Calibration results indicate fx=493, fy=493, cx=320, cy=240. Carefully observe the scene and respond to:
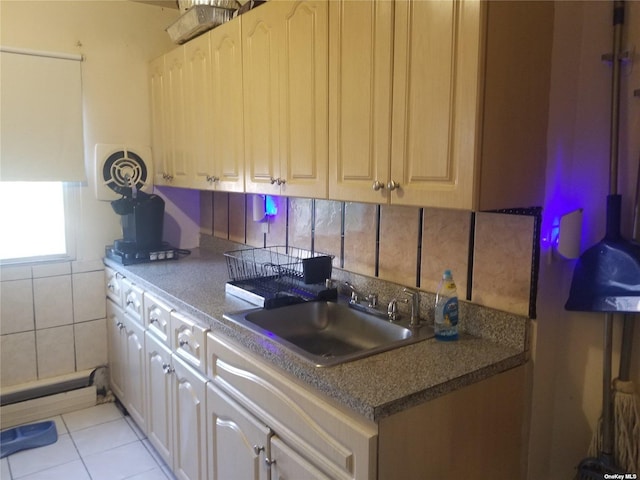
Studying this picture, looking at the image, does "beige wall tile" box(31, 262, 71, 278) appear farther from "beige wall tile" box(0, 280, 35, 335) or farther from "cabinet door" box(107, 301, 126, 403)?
"cabinet door" box(107, 301, 126, 403)

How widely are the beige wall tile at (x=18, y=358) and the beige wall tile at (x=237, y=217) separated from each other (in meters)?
1.24

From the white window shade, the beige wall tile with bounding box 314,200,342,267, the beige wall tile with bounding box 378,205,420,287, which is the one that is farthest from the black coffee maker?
the beige wall tile with bounding box 378,205,420,287

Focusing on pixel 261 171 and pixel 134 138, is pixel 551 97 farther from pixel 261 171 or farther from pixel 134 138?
pixel 134 138

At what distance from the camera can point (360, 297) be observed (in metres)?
1.91

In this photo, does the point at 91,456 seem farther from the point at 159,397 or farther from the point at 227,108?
the point at 227,108

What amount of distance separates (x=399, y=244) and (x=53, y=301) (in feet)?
6.79

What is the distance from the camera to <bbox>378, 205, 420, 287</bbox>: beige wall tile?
176 cm

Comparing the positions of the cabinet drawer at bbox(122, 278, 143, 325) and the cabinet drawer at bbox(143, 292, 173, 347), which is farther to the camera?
the cabinet drawer at bbox(122, 278, 143, 325)

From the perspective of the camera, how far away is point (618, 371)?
1.34 meters

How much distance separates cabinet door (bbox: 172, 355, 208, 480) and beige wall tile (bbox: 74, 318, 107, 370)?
1.11m

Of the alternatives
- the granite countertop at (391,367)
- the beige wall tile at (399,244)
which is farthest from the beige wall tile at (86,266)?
the beige wall tile at (399,244)

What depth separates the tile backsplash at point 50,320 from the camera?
267 centimetres

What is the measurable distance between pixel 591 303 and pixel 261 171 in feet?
4.08

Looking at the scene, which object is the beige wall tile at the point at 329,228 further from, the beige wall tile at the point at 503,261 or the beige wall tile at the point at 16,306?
the beige wall tile at the point at 16,306
